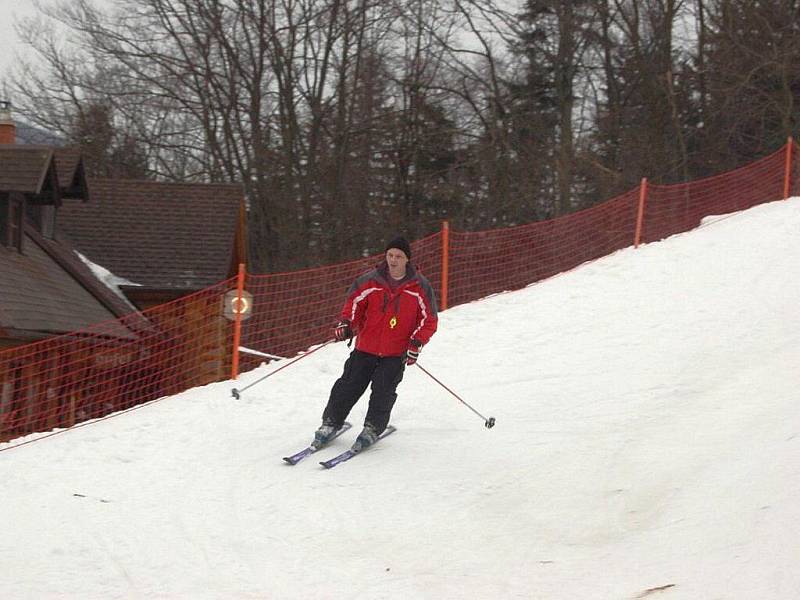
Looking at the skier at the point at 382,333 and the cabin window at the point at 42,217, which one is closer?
the skier at the point at 382,333

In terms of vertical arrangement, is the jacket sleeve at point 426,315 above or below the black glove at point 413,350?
above

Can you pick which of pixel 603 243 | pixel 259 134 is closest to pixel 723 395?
pixel 603 243

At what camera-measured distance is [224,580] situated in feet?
17.8

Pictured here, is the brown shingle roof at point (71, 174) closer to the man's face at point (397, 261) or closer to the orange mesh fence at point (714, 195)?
the orange mesh fence at point (714, 195)

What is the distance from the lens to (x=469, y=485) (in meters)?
6.98

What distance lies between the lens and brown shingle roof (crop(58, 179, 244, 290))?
20031mm

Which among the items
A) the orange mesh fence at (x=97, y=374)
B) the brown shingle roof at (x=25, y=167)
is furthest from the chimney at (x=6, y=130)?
the orange mesh fence at (x=97, y=374)

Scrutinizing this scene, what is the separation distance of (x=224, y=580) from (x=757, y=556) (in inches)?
108

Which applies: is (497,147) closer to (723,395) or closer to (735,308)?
(735,308)

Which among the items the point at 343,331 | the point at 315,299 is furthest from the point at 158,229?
the point at 343,331

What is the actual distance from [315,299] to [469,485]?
8.43 metres

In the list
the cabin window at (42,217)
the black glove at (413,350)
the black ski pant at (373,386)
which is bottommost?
the black ski pant at (373,386)

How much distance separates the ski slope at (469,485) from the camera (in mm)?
5281

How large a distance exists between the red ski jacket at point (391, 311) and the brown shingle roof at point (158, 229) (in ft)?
39.3
